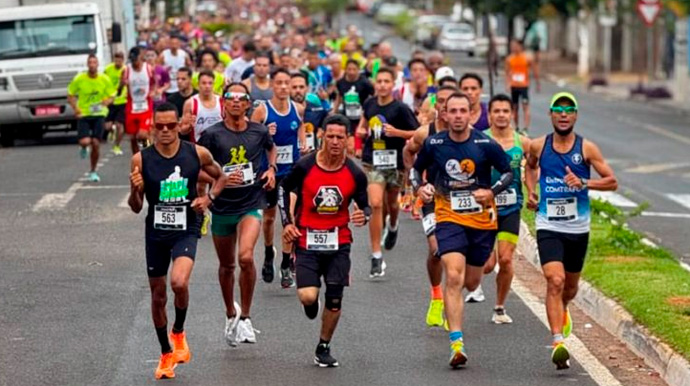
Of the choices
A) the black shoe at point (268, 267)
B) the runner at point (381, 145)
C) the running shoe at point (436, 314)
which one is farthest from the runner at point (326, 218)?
the runner at point (381, 145)

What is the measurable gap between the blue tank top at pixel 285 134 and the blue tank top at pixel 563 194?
12.1 feet

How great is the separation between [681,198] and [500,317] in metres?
13.1

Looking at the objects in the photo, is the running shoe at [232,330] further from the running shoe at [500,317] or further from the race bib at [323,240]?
the running shoe at [500,317]

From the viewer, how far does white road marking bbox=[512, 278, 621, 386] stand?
11.5 metres

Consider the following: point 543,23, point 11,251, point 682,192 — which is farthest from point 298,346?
point 543,23

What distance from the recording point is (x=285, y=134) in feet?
49.6

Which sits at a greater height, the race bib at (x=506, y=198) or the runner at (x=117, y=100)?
the race bib at (x=506, y=198)

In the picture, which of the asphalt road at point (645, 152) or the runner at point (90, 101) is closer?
the asphalt road at point (645, 152)

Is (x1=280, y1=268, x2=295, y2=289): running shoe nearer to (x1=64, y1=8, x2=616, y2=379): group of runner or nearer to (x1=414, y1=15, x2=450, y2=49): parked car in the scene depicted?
(x1=64, y1=8, x2=616, y2=379): group of runner

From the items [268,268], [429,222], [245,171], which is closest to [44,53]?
[268,268]

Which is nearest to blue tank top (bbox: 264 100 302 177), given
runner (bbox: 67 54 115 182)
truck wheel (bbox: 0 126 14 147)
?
runner (bbox: 67 54 115 182)

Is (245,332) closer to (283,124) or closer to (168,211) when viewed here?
(168,211)

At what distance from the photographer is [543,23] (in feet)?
293

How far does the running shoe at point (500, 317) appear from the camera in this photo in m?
13.7
